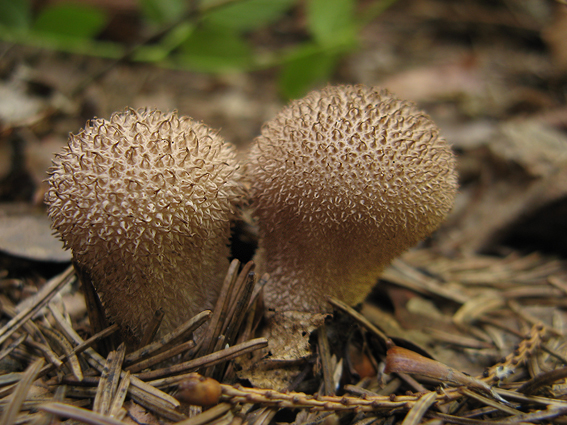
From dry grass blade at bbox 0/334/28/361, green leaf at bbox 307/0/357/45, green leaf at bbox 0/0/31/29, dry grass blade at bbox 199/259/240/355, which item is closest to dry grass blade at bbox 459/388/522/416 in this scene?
dry grass blade at bbox 199/259/240/355

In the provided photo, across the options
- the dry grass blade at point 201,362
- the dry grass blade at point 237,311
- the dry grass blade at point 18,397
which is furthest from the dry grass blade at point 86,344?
the dry grass blade at point 237,311

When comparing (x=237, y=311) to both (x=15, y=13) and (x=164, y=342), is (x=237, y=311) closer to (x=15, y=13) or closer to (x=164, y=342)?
(x=164, y=342)

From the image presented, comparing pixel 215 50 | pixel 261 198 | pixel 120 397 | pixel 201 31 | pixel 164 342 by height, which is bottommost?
pixel 120 397

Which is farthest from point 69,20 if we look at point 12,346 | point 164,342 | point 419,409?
point 419,409

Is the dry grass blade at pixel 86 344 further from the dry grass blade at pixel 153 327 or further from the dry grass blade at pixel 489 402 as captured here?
the dry grass blade at pixel 489 402

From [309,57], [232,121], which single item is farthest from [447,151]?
[232,121]

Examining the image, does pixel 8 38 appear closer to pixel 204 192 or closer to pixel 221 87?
pixel 221 87

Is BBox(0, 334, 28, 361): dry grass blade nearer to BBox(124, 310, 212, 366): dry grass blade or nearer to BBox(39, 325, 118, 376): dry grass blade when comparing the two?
BBox(39, 325, 118, 376): dry grass blade
